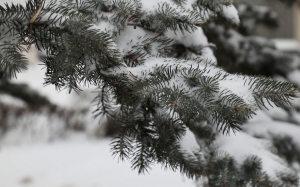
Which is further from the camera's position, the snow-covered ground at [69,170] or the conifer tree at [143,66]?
the snow-covered ground at [69,170]

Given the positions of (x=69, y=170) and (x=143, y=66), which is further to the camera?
(x=69, y=170)

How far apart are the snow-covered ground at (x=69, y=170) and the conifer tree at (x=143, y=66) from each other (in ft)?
9.75

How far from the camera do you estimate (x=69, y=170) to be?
473 cm

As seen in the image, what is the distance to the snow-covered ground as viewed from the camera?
4344 mm

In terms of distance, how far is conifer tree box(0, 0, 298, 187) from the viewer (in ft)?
2.70

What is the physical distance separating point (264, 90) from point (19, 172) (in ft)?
14.2

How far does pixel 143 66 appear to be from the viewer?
3.16ft

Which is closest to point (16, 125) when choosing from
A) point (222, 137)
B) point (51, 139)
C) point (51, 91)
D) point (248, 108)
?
point (51, 139)

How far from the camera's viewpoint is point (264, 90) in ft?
2.67

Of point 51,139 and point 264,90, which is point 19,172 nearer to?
point 51,139

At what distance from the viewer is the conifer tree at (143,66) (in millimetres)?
Answer: 824

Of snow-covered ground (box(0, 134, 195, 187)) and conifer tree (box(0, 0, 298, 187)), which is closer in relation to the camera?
conifer tree (box(0, 0, 298, 187))

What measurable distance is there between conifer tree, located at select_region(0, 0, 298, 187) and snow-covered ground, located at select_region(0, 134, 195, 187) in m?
2.97

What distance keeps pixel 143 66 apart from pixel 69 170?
13.3 ft
